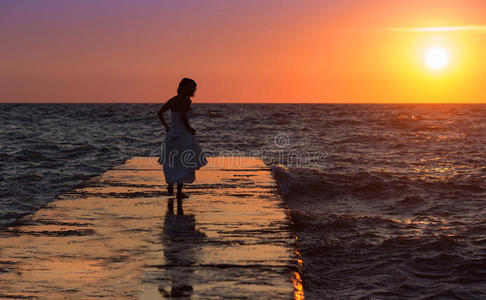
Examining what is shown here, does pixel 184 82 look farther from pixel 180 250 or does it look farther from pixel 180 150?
pixel 180 250

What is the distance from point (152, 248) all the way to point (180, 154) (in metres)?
2.51

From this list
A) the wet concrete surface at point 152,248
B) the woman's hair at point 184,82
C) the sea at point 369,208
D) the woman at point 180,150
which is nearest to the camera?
the wet concrete surface at point 152,248

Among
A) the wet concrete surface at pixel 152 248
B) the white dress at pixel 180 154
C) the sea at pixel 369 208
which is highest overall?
the white dress at pixel 180 154

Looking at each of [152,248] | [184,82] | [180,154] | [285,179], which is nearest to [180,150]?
[180,154]

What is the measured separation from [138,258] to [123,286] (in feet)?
2.19

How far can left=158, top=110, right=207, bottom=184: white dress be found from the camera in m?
7.15

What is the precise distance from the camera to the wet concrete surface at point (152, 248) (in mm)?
3812

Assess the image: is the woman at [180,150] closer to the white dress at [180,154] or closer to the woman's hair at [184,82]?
the white dress at [180,154]

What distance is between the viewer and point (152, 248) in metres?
4.82

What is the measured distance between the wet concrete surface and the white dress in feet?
1.25

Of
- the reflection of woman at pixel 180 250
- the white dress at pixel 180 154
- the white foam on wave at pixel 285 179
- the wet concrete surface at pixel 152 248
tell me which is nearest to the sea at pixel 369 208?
the white foam on wave at pixel 285 179

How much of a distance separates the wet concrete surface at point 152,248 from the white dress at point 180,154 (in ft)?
1.25

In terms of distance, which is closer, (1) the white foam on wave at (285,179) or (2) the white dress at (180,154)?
(2) the white dress at (180,154)

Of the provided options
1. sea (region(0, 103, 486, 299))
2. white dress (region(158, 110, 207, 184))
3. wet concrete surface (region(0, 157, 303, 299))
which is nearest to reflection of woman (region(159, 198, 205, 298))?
wet concrete surface (region(0, 157, 303, 299))
